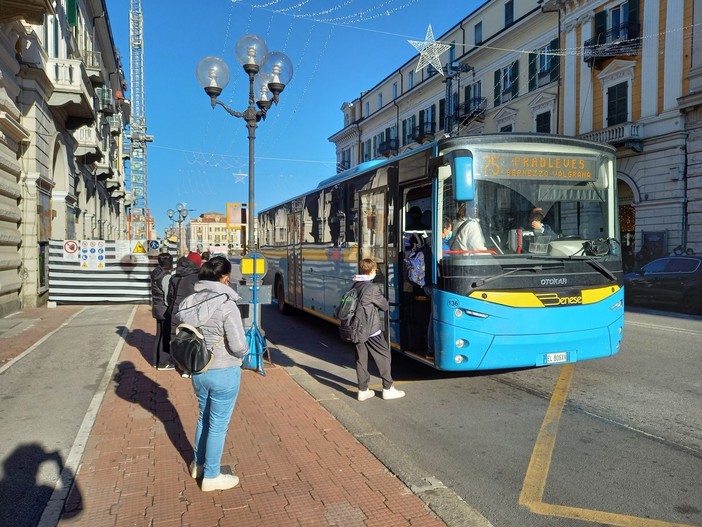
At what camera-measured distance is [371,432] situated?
509cm

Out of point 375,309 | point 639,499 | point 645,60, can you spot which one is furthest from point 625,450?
point 645,60

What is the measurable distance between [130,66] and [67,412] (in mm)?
78793

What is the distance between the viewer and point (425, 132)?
42219 millimetres

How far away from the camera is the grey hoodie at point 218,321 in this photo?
12.3 ft

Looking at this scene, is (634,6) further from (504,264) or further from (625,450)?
(625,450)

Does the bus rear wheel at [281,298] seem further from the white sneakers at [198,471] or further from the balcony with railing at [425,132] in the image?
the balcony with railing at [425,132]

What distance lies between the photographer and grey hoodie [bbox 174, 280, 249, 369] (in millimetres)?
3754

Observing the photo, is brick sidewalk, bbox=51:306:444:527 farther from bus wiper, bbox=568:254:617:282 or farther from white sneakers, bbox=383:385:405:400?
bus wiper, bbox=568:254:617:282

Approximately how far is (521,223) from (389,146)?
1697 inches

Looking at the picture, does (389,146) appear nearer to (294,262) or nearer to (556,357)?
(294,262)

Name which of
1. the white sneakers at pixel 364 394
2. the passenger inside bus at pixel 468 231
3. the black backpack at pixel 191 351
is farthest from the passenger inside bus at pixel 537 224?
the black backpack at pixel 191 351

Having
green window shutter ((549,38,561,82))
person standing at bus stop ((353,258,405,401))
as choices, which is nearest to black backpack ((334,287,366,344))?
person standing at bus stop ((353,258,405,401))

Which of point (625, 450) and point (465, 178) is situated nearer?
point (625, 450)

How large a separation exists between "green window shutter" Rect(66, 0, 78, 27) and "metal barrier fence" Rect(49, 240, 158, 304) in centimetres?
986
